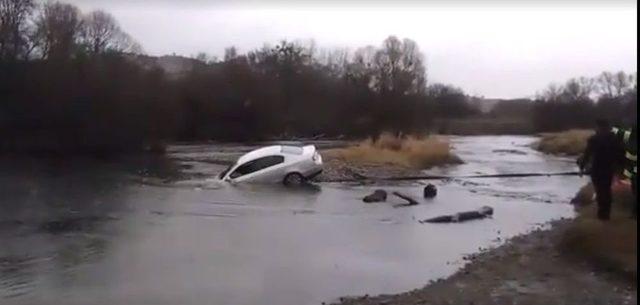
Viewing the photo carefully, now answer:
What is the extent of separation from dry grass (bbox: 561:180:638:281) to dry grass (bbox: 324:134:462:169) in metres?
30.1

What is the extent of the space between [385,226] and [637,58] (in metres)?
13.0

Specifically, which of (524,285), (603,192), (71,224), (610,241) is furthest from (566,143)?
(524,285)

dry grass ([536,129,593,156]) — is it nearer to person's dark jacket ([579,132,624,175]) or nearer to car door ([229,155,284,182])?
car door ([229,155,284,182])

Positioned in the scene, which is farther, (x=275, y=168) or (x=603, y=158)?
(x=275, y=168)

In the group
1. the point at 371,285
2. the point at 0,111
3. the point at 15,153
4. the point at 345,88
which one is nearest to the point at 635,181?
the point at 371,285

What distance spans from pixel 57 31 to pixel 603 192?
195 ft

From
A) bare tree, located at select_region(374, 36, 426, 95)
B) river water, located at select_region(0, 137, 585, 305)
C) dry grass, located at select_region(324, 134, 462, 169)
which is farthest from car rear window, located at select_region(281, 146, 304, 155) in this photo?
bare tree, located at select_region(374, 36, 426, 95)

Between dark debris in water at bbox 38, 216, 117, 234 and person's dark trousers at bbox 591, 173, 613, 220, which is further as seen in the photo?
dark debris in water at bbox 38, 216, 117, 234

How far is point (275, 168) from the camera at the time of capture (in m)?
32.2

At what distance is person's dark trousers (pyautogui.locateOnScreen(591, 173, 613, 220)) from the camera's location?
14.6 metres

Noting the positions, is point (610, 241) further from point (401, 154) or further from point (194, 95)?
point (194, 95)

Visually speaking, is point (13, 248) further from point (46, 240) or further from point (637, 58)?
point (637, 58)

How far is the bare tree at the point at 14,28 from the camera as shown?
211 ft

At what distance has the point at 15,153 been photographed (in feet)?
189
